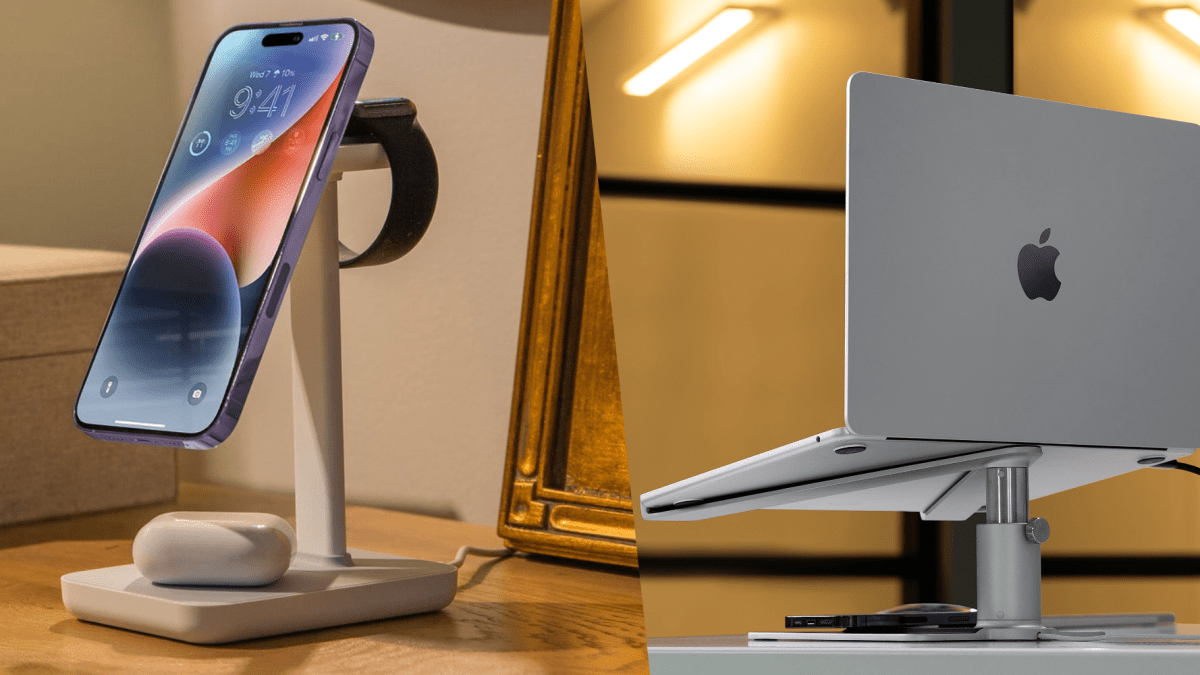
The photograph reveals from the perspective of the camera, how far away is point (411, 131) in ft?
2.08

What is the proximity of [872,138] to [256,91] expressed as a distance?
365 millimetres

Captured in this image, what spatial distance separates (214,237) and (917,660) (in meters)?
0.43

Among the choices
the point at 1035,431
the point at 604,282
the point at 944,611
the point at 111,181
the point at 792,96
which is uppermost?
the point at 792,96

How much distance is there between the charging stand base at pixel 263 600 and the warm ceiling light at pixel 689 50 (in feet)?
5.95

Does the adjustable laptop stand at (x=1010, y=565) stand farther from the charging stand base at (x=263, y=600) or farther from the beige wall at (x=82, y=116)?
the beige wall at (x=82, y=116)

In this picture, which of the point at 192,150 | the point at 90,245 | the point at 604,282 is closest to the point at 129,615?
the point at 192,150

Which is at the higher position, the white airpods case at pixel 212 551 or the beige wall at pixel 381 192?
the beige wall at pixel 381 192

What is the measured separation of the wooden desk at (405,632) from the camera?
1.64 ft

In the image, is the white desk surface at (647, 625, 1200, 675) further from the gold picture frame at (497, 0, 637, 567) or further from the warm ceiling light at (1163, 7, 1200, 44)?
the warm ceiling light at (1163, 7, 1200, 44)

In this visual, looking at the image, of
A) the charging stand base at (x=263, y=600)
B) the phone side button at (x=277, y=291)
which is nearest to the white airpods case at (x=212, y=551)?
the charging stand base at (x=263, y=600)

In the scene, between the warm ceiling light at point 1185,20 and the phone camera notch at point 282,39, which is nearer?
the phone camera notch at point 282,39

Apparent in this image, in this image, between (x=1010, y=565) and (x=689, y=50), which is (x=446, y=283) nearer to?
(x=1010, y=565)

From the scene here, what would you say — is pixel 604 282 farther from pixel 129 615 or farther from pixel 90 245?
pixel 90 245

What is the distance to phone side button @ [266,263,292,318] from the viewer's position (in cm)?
53
